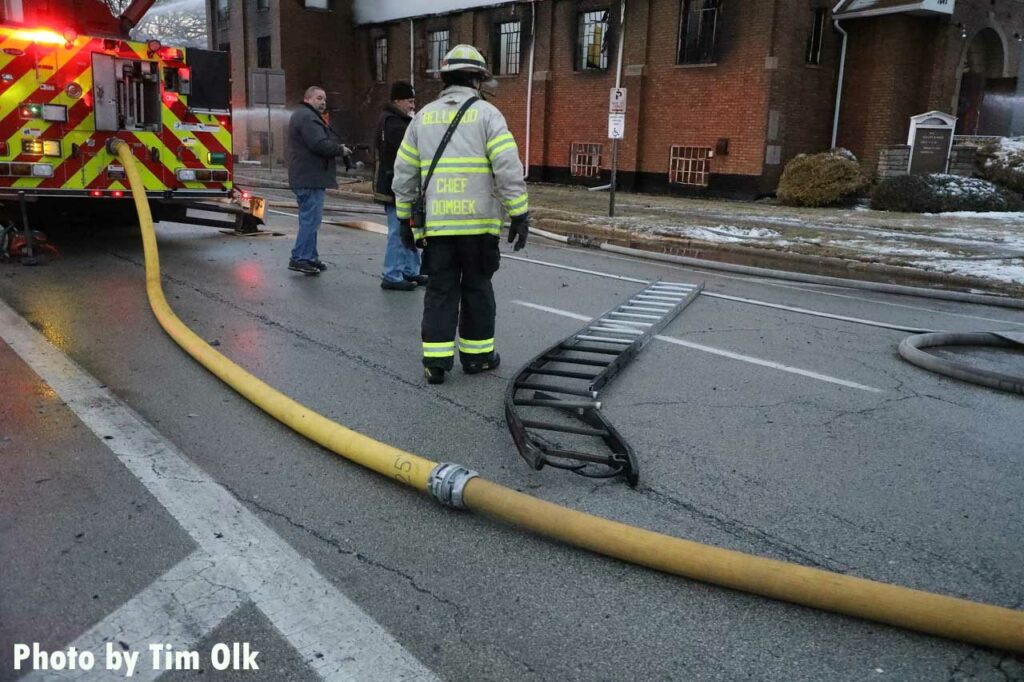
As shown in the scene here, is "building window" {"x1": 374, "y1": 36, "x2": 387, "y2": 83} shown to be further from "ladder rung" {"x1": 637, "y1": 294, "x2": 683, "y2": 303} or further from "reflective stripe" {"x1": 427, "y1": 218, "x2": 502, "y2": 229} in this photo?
"reflective stripe" {"x1": 427, "y1": 218, "x2": 502, "y2": 229}

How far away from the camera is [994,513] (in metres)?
3.54

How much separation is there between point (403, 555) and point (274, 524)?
0.57 m

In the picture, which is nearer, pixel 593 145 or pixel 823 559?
pixel 823 559

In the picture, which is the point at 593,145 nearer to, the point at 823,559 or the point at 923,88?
the point at 923,88

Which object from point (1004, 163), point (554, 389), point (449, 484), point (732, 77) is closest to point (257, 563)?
point (449, 484)

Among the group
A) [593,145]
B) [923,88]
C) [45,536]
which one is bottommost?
[45,536]

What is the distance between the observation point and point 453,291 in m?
5.18

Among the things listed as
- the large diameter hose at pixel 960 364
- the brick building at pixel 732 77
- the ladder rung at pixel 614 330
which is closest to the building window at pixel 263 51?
the brick building at pixel 732 77

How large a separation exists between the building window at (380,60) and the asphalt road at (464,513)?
92.1 ft

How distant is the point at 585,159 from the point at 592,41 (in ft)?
10.6

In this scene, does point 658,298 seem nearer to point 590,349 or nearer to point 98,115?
point 590,349

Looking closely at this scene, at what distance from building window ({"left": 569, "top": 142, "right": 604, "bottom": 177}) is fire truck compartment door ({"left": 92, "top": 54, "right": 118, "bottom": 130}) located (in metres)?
17.0

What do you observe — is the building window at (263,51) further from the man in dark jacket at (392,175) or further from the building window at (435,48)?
the man in dark jacket at (392,175)

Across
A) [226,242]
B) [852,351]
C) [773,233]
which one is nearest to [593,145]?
[773,233]
